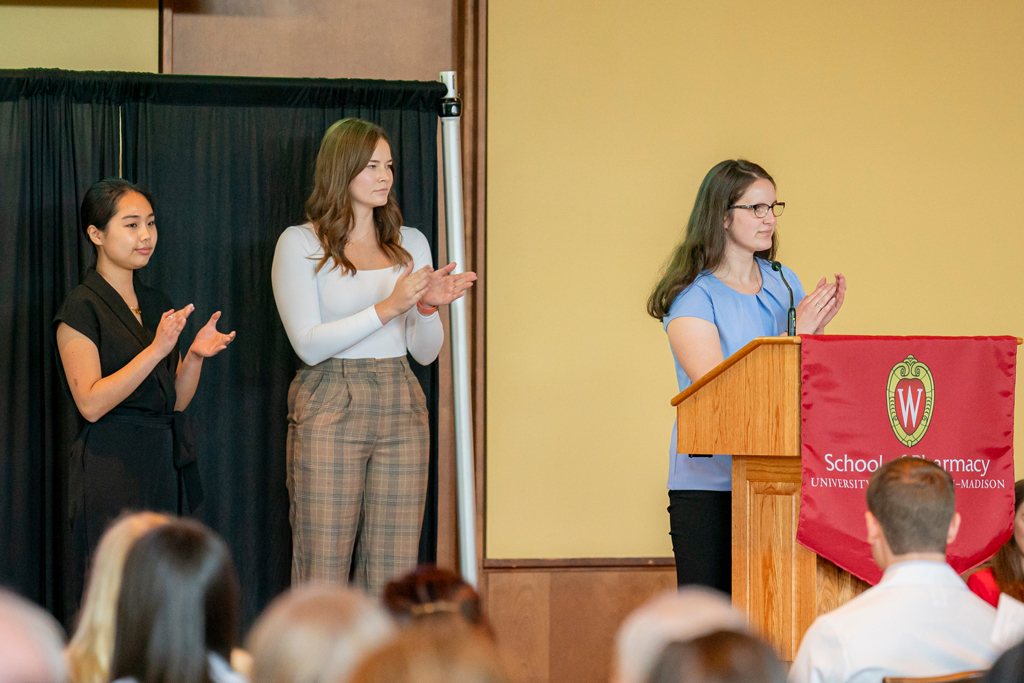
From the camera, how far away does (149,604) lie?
1.33m

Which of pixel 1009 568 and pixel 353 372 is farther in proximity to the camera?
pixel 353 372

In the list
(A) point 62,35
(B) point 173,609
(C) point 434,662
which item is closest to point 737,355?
(B) point 173,609

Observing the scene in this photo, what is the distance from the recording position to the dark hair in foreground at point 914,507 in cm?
184

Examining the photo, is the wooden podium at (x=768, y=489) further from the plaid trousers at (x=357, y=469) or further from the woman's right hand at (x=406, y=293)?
the plaid trousers at (x=357, y=469)

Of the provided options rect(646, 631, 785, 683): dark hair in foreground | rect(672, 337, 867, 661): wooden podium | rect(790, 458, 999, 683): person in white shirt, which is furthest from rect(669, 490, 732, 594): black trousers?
rect(646, 631, 785, 683): dark hair in foreground

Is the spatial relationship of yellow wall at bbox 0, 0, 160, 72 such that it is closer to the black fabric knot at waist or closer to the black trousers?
the black fabric knot at waist

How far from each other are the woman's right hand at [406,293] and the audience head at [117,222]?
0.73 m

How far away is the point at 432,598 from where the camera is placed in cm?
142

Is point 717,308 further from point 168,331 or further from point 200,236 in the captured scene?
point 200,236

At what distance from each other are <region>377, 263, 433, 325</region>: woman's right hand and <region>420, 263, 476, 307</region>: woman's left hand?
0.04 metres

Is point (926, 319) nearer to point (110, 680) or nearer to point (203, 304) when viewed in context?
point (203, 304)

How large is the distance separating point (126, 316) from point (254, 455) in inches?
25.3

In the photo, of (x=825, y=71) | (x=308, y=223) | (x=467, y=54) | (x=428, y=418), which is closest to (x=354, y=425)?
(x=428, y=418)

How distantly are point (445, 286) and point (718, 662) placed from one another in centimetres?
225
